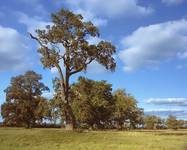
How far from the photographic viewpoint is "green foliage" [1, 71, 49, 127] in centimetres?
10312

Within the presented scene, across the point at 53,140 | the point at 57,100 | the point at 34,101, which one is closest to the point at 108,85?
the point at 34,101

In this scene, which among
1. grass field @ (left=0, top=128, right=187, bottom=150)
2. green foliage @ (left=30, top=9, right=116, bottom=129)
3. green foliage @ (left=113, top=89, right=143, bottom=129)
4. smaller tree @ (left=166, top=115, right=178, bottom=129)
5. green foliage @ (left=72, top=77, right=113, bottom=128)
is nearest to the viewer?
grass field @ (left=0, top=128, right=187, bottom=150)

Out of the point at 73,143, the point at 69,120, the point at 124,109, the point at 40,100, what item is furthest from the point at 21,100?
the point at 73,143

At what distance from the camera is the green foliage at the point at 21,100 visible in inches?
4060

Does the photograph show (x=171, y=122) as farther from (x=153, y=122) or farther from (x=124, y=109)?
(x=124, y=109)

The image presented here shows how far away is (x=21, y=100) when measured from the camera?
10406 cm

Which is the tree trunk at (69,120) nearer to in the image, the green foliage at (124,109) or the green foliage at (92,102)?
the green foliage at (92,102)

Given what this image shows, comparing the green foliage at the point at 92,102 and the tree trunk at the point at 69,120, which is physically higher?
the green foliage at the point at 92,102

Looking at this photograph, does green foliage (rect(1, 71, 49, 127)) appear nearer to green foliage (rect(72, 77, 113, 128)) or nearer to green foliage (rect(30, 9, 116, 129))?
green foliage (rect(72, 77, 113, 128))

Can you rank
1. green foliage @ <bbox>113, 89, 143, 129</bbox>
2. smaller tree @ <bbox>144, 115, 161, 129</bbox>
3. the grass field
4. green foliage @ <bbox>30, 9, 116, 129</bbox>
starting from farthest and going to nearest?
smaller tree @ <bbox>144, 115, 161, 129</bbox> < green foliage @ <bbox>113, 89, 143, 129</bbox> < green foliage @ <bbox>30, 9, 116, 129</bbox> < the grass field

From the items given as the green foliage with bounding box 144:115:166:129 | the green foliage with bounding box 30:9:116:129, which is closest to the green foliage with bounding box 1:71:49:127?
the green foliage with bounding box 30:9:116:129

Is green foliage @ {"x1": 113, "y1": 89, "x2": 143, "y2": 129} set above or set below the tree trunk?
above

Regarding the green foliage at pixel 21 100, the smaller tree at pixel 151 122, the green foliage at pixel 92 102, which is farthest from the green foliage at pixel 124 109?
the smaller tree at pixel 151 122

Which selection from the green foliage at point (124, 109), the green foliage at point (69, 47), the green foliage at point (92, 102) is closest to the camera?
the green foliage at point (69, 47)
